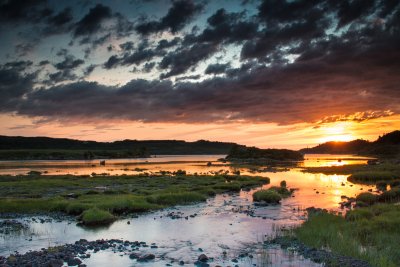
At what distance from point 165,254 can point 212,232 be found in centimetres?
664

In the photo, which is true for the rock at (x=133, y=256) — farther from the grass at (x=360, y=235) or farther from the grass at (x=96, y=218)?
the grass at (x=96, y=218)

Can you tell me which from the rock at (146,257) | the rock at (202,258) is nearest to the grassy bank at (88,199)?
the rock at (146,257)

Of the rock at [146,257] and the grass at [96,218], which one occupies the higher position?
the grass at [96,218]

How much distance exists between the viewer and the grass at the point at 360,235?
20.8m

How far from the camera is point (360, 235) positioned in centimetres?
2572

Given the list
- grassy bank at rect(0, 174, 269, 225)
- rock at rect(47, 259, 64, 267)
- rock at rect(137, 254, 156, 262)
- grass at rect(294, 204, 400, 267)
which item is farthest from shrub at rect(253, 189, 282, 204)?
rock at rect(47, 259, 64, 267)

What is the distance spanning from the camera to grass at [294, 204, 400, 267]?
2083cm

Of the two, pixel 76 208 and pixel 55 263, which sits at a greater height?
pixel 76 208

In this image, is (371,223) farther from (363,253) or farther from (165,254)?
(165,254)

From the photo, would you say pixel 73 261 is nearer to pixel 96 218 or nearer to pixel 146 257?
pixel 146 257

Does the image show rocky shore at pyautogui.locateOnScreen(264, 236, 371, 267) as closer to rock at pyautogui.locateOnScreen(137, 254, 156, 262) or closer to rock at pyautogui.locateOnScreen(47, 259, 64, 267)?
rock at pyautogui.locateOnScreen(137, 254, 156, 262)

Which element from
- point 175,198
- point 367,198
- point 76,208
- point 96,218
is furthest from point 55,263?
point 367,198

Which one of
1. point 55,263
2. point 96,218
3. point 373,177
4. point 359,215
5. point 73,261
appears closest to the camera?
point 55,263

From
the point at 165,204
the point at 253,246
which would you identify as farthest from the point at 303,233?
the point at 165,204
